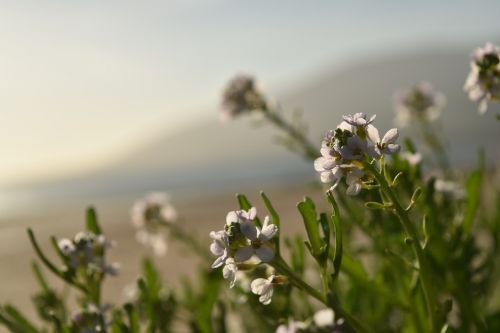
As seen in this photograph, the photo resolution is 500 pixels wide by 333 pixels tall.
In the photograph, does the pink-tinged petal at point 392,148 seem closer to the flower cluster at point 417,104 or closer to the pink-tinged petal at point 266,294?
the pink-tinged petal at point 266,294

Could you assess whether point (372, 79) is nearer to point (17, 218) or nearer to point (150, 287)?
point (17, 218)

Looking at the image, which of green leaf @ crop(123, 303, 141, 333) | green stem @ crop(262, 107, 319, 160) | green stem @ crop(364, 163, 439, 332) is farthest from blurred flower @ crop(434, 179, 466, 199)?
green leaf @ crop(123, 303, 141, 333)

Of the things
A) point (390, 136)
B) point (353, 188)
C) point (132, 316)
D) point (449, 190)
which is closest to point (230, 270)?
point (353, 188)

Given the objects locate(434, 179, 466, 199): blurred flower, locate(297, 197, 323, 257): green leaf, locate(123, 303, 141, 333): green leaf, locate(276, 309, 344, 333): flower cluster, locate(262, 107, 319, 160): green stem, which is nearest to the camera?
locate(276, 309, 344, 333): flower cluster

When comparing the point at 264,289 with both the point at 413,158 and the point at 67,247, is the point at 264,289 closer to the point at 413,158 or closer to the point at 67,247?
the point at 67,247

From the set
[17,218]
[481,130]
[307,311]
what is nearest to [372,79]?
[481,130]

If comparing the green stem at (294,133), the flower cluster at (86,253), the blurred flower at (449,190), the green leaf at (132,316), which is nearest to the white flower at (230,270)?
the green leaf at (132,316)

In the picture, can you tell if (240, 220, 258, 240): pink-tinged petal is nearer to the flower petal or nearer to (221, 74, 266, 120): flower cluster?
the flower petal
